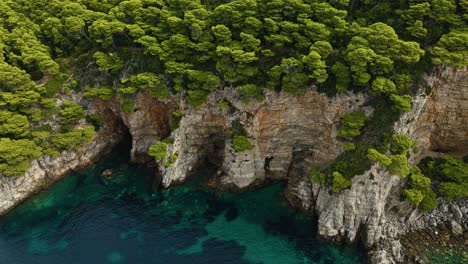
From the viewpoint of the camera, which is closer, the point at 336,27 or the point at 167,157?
the point at 336,27

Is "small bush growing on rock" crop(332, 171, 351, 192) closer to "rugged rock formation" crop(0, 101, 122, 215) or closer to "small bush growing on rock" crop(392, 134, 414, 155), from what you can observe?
"small bush growing on rock" crop(392, 134, 414, 155)

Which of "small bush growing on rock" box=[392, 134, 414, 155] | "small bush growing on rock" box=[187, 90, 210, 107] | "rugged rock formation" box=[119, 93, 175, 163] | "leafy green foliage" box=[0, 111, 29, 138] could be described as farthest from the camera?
"rugged rock formation" box=[119, 93, 175, 163]

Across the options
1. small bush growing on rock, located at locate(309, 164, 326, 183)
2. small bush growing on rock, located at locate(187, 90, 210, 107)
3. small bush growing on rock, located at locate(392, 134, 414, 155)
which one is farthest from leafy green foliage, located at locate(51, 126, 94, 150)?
small bush growing on rock, located at locate(392, 134, 414, 155)

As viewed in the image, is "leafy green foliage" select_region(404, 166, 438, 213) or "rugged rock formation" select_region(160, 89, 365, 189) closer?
"leafy green foliage" select_region(404, 166, 438, 213)

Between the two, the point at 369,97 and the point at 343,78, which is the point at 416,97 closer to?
the point at 369,97

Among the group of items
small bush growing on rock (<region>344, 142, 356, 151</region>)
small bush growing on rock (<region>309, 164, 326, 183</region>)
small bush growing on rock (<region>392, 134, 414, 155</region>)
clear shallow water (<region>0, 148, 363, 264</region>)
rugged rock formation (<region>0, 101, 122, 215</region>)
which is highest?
small bush growing on rock (<region>392, 134, 414, 155</region>)

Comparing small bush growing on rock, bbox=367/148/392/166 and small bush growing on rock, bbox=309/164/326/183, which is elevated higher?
small bush growing on rock, bbox=367/148/392/166

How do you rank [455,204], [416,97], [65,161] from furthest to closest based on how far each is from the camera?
[65,161] < [455,204] < [416,97]

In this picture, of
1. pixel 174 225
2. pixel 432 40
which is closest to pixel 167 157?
pixel 174 225
